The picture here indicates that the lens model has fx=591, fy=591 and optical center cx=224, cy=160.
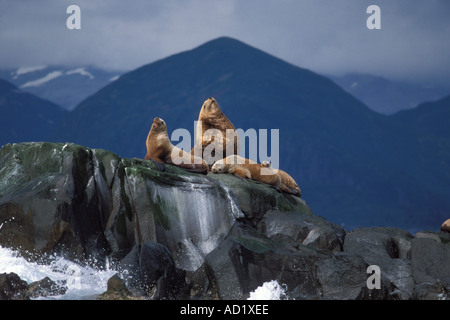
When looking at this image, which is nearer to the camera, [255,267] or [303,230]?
[255,267]

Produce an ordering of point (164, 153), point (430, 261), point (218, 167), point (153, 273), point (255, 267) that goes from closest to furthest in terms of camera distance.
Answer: point (153, 273) → point (255, 267) → point (430, 261) → point (164, 153) → point (218, 167)

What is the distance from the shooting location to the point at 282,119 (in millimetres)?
70438

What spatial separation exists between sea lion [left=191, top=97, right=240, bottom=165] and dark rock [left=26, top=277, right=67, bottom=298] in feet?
14.6

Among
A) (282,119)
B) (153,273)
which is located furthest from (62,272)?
(282,119)

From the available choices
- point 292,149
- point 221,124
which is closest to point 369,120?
point 292,149

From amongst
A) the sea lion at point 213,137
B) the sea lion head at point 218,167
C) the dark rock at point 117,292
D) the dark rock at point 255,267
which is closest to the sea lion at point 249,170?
the sea lion head at point 218,167

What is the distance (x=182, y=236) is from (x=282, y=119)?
204 ft

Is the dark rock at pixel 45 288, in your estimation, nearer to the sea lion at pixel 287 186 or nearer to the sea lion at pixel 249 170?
the sea lion at pixel 249 170

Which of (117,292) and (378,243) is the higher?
(117,292)

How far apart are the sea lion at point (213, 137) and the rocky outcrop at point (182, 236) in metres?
1.39

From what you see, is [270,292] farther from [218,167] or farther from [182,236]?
[218,167]

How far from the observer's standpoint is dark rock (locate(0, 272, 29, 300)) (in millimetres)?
7191

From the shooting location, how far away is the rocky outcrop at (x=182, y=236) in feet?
25.6
